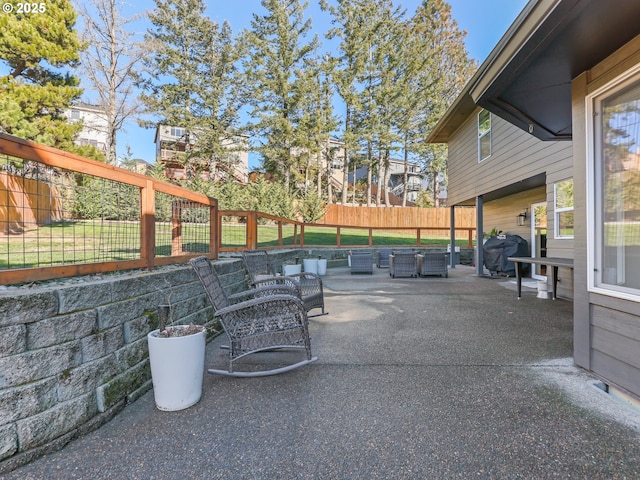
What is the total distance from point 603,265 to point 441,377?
1.42m

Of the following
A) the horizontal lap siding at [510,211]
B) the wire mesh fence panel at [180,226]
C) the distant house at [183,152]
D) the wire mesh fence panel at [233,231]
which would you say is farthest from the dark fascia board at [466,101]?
the distant house at [183,152]

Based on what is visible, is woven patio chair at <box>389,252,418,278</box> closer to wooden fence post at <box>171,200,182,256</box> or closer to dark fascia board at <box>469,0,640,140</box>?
dark fascia board at <box>469,0,640,140</box>

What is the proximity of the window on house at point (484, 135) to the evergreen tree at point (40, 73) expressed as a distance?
12001mm

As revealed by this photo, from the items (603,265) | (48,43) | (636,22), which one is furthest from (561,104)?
(48,43)

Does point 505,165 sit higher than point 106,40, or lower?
lower

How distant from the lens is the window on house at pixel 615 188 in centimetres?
229

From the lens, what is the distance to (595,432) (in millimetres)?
1843

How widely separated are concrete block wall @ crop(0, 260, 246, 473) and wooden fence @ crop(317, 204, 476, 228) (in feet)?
54.4

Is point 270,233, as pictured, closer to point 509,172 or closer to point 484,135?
point 509,172

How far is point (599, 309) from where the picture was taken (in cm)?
238

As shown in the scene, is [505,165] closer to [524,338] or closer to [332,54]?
[524,338]

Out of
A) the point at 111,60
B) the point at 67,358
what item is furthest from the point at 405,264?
the point at 111,60

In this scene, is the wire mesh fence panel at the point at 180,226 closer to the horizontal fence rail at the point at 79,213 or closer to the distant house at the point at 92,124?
the horizontal fence rail at the point at 79,213

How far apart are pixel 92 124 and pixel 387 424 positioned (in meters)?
19.3
